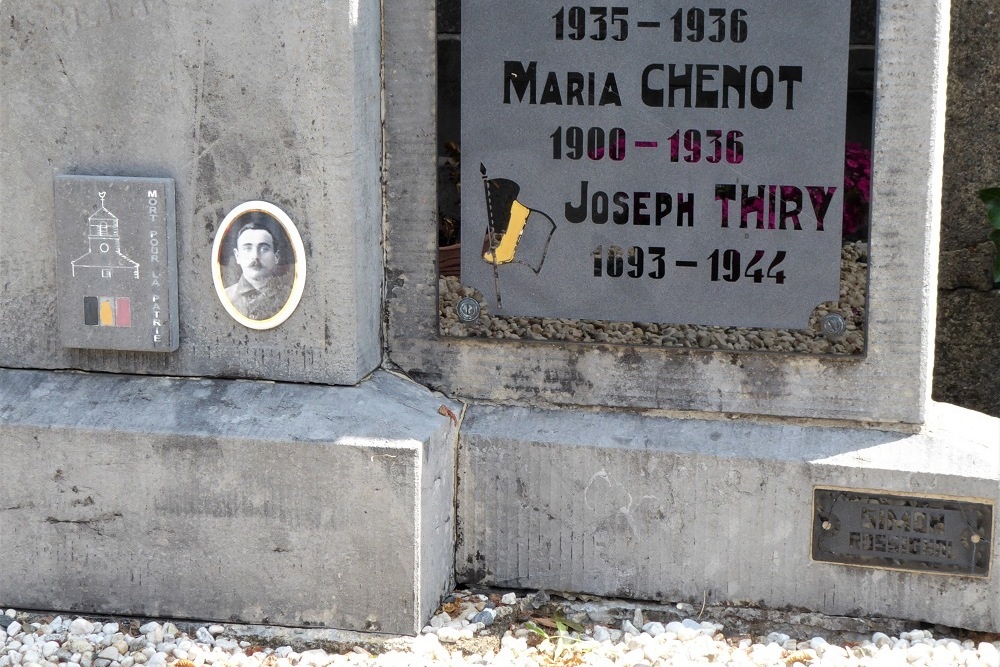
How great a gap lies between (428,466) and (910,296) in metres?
1.39

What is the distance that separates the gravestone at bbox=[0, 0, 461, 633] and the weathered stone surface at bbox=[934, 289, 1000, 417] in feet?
6.97

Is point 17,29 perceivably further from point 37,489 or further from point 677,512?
point 677,512

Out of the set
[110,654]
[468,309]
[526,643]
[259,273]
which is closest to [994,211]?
[468,309]

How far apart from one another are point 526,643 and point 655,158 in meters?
1.38

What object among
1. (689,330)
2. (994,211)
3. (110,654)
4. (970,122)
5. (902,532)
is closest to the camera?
(110,654)

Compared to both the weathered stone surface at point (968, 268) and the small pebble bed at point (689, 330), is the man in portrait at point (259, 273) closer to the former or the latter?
the small pebble bed at point (689, 330)

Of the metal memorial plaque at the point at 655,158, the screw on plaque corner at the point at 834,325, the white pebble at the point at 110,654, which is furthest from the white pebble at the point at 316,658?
the screw on plaque corner at the point at 834,325

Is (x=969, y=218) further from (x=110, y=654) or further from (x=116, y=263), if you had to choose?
(x=110, y=654)

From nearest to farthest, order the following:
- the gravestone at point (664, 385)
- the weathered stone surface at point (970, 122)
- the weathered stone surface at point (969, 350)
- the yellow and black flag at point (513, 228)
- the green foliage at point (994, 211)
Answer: the gravestone at point (664, 385)
the yellow and black flag at point (513, 228)
the green foliage at point (994, 211)
the weathered stone surface at point (970, 122)
the weathered stone surface at point (969, 350)

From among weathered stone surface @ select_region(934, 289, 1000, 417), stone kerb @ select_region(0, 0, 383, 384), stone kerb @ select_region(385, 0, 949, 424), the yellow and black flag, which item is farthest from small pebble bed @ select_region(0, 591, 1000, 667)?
weathered stone surface @ select_region(934, 289, 1000, 417)

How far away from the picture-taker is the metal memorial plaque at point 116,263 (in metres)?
3.18

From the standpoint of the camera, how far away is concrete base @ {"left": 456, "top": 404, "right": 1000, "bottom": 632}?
3.16 metres

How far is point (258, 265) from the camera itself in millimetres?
3207

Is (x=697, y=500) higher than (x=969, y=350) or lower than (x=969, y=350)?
lower
